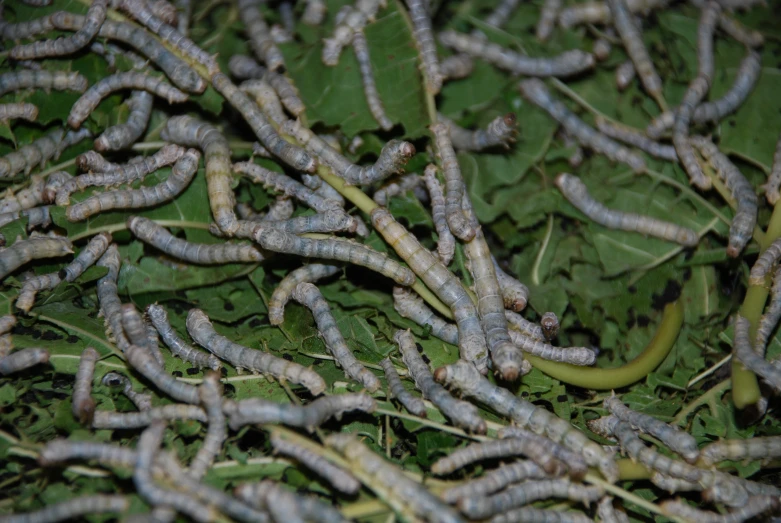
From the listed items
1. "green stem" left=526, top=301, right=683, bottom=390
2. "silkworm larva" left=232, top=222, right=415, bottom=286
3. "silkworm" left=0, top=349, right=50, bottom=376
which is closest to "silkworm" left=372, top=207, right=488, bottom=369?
"silkworm larva" left=232, top=222, right=415, bottom=286

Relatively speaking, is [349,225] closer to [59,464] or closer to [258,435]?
[258,435]

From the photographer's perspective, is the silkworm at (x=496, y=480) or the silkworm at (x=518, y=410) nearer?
the silkworm at (x=496, y=480)

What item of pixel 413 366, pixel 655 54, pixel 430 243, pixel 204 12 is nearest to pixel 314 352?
pixel 413 366

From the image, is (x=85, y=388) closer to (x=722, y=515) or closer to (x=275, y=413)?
(x=275, y=413)

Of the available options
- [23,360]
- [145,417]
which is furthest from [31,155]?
[145,417]

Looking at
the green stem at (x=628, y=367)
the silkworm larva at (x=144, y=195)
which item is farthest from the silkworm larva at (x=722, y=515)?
the silkworm larva at (x=144, y=195)

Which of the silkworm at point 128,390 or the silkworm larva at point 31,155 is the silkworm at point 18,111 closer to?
the silkworm larva at point 31,155
